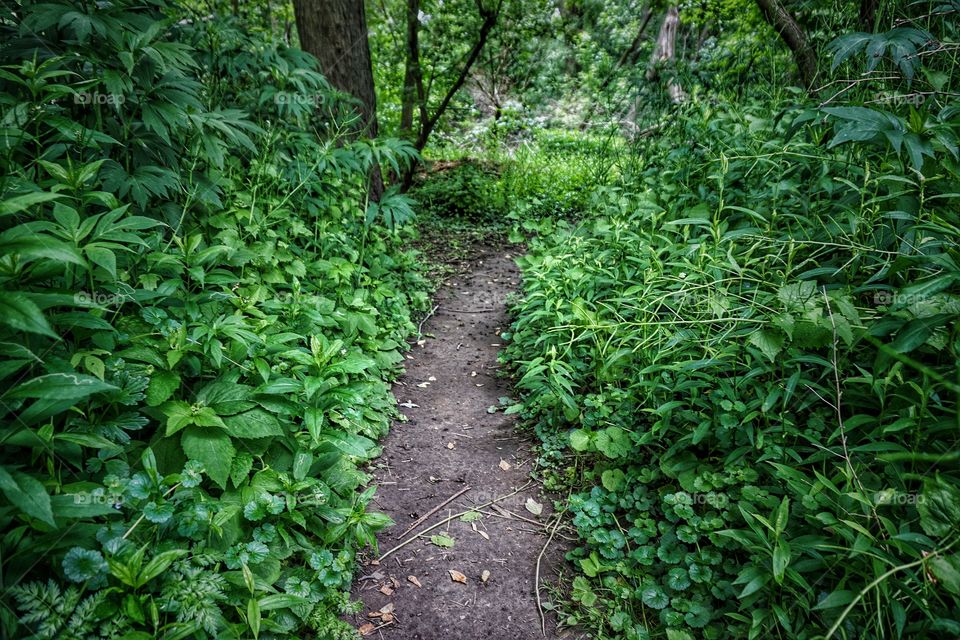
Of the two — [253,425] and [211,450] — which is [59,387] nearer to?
[211,450]

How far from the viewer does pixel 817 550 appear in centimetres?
173

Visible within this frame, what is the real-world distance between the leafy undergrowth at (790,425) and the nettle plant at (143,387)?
1.28 m

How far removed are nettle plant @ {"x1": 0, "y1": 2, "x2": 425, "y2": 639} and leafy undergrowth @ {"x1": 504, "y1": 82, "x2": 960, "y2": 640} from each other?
4.20 feet

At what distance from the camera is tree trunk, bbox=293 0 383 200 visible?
4.88 m

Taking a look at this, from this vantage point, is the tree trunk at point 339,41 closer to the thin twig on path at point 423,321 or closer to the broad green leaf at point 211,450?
the thin twig on path at point 423,321

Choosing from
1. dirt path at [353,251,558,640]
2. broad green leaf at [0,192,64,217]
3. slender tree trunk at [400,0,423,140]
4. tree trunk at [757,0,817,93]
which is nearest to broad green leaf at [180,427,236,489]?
dirt path at [353,251,558,640]

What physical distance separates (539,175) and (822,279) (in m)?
6.00

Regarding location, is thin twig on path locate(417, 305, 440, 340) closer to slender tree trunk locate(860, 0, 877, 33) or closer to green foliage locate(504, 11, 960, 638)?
green foliage locate(504, 11, 960, 638)

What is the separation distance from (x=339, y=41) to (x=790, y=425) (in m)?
5.24

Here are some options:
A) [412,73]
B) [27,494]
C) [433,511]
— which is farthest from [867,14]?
[412,73]

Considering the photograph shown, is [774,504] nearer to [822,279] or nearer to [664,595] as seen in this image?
[664,595]

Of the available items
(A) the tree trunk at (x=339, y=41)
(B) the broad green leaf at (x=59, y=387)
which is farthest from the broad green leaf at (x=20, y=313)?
(A) the tree trunk at (x=339, y=41)

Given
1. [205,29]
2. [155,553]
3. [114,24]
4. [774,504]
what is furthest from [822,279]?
[205,29]

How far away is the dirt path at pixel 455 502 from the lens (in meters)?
2.12
